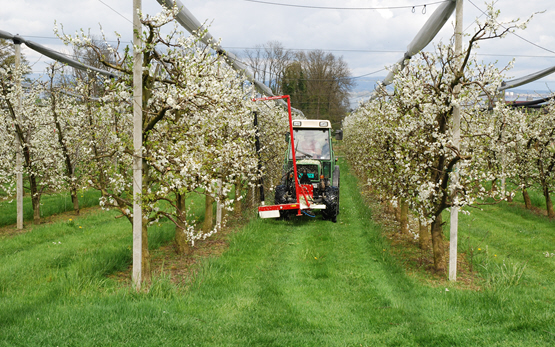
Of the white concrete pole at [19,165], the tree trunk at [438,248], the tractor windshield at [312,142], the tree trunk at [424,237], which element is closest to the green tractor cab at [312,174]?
the tractor windshield at [312,142]

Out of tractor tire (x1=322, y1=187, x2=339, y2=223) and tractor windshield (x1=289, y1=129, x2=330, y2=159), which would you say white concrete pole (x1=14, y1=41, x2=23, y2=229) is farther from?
tractor tire (x1=322, y1=187, x2=339, y2=223)

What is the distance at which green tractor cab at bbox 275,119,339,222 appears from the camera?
11906 millimetres

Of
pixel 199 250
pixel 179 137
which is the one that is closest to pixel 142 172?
pixel 179 137

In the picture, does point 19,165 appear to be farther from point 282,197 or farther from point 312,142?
point 312,142

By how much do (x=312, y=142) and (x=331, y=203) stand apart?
8.90 ft

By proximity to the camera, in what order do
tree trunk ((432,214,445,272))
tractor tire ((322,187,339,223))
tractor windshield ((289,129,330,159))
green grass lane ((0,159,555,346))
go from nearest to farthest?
green grass lane ((0,159,555,346)) → tree trunk ((432,214,445,272)) → tractor tire ((322,187,339,223)) → tractor windshield ((289,129,330,159))

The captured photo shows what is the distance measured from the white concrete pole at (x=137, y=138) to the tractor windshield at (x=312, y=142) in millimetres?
7880

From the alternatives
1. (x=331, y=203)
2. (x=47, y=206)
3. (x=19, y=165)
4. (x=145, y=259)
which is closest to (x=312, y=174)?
(x=331, y=203)

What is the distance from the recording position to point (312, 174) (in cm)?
1274

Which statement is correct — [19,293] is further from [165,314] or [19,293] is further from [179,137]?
[179,137]

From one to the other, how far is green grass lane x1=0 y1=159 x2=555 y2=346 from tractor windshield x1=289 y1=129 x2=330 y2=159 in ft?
17.7

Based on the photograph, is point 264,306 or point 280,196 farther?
point 280,196

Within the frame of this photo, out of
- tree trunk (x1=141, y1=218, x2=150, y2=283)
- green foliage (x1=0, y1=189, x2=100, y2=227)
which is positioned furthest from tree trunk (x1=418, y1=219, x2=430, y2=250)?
green foliage (x1=0, y1=189, x2=100, y2=227)

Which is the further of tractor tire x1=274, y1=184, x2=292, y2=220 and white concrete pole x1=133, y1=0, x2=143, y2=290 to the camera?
tractor tire x1=274, y1=184, x2=292, y2=220
